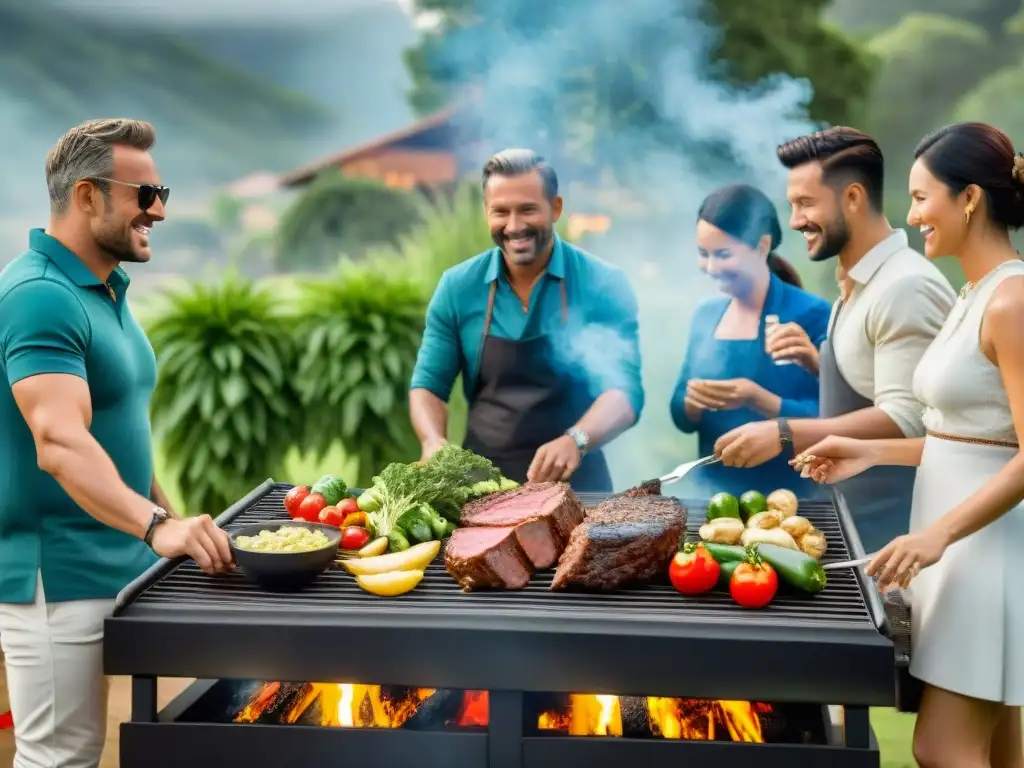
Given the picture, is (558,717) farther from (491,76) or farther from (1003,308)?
(491,76)

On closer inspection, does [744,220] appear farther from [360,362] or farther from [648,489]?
[360,362]

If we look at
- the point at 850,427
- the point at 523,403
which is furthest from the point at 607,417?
the point at 850,427

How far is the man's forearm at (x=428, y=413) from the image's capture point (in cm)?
467

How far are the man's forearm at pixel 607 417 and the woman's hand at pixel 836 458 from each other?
1.27 metres

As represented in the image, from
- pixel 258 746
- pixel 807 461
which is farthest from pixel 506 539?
pixel 807 461

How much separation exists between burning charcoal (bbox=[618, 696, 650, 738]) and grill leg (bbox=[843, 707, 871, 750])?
1.89ft

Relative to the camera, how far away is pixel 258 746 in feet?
8.96

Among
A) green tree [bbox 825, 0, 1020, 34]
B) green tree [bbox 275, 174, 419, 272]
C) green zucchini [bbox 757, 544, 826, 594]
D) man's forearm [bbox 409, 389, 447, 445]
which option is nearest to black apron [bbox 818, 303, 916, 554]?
green zucchini [bbox 757, 544, 826, 594]

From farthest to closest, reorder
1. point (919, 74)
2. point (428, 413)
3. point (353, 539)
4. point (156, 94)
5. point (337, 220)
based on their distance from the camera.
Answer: point (156, 94)
point (337, 220)
point (919, 74)
point (428, 413)
point (353, 539)

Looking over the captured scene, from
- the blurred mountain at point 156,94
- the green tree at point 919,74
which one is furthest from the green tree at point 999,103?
the blurred mountain at point 156,94

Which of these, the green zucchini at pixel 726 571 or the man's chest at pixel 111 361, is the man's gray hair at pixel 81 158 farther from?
the green zucchini at pixel 726 571

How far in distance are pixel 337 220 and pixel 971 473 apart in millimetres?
9387

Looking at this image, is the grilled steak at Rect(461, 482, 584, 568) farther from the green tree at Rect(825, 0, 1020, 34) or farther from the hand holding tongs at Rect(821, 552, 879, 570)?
the green tree at Rect(825, 0, 1020, 34)

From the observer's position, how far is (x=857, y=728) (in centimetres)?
258
